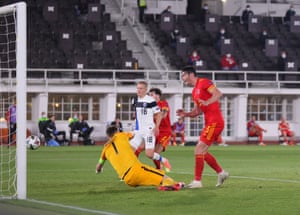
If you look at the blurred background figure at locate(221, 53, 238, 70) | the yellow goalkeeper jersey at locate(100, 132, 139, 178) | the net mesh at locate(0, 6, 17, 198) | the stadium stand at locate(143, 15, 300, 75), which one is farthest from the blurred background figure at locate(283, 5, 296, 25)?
the yellow goalkeeper jersey at locate(100, 132, 139, 178)

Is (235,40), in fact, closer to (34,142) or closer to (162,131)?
(162,131)

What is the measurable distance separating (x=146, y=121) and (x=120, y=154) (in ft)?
6.74

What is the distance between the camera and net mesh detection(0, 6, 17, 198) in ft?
49.9

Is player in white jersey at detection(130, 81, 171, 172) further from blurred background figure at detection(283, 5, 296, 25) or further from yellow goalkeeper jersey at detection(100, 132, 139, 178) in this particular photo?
blurred background figure at detection(283, 5, 296, 25)

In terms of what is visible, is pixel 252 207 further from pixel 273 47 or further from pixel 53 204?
pixel 273 47

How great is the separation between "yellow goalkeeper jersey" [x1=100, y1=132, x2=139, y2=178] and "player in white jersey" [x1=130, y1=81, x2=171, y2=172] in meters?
1.11

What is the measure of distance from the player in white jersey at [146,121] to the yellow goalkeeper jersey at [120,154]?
1.11 meters

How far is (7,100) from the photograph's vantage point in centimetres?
3256

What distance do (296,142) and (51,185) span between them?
31.3 meters

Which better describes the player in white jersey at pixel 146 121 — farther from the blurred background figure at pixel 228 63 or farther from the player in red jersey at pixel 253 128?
the blurred background figure at pixel 228 63

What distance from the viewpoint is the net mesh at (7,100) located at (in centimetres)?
1520

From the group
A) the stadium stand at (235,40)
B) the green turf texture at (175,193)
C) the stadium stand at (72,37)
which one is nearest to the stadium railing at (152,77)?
the stadium stand at (72,37)

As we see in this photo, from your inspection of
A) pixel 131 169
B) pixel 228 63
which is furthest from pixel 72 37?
pixel 131 169

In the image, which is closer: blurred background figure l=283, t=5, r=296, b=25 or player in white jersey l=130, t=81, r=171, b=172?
player in white jersey l=130, t=81, r=171, b=172
